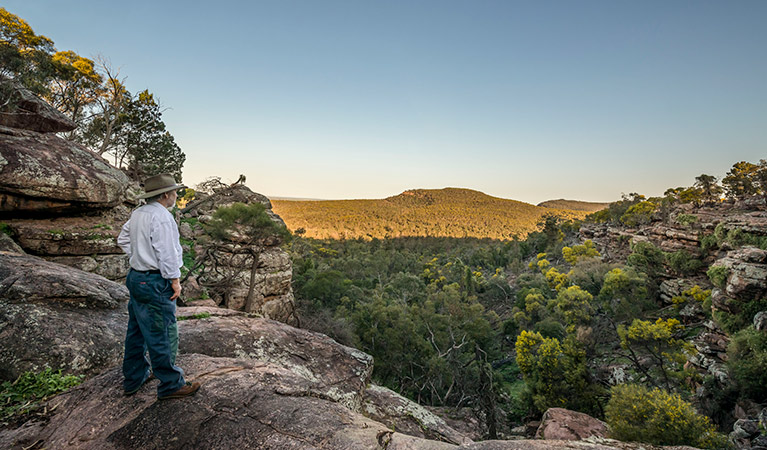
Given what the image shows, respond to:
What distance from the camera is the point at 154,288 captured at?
8.93ft

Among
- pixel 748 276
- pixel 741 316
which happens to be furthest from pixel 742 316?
pixel 748 276

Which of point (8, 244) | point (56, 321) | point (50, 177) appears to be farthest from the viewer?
point (50, 177)

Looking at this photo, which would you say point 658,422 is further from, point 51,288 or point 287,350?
point 51,288

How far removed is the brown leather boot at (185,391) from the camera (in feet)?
9.18

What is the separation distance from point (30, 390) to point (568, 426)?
48.7 ft

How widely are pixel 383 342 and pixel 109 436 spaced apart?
17.6 meters

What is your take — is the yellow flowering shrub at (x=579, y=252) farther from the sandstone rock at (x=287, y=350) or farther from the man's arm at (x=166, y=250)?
the man's arm at (x=166, y=250)

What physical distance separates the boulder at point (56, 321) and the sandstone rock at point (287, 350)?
3.00 ft

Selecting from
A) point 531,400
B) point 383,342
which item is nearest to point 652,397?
point 531,400

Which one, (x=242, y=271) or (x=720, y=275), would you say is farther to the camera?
(x=720, y=275)

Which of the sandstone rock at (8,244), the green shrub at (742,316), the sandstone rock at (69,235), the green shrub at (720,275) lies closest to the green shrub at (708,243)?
the green shrub at (720,275)

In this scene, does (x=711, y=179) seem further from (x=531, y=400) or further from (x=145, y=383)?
(x=145, y=383)

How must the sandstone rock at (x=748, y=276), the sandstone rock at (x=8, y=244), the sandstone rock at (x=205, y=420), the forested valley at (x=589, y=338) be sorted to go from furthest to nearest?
the sandstone rock at (x=748, y=276)
the forested valley at (x=589, y=338)
the sandstone rock at (x=8, y=244)
the sandstone rock at (x=205, y=420)

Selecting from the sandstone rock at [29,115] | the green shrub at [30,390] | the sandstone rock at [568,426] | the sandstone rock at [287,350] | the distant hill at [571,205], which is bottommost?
the sandstone rock at [568,426]
